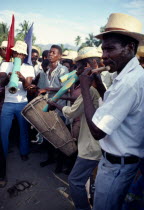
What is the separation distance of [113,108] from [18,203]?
236cm

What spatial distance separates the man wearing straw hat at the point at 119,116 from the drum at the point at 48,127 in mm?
1463

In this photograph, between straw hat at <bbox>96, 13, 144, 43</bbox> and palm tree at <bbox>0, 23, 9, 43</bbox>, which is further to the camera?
palm tree at <bbox>0, 23, 9, 43</bbox>

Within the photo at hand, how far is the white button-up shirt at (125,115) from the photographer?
1.26 metres

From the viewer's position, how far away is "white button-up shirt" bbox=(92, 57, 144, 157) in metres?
1.26

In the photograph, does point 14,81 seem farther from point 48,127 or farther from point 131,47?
point 131,47

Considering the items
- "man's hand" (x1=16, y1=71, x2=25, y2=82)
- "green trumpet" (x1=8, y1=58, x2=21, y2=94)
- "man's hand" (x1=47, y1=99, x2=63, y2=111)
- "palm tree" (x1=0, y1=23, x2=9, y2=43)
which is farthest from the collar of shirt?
"palm tree" (x1=0, y1=23, x2=9, y2=43)

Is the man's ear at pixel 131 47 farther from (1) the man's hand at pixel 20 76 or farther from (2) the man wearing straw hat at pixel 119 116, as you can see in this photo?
(1) the man's hand at pixel 20 76

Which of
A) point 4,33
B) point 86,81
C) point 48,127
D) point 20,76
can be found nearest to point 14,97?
point 20,76

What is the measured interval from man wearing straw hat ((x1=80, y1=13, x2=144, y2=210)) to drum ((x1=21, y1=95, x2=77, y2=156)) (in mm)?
1463

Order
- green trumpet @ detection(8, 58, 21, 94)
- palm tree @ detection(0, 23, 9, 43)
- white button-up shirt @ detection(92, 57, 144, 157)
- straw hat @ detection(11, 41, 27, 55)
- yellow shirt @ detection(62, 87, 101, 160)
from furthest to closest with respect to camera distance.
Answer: palm tree @ detection(0, 23, 9, 43), straw hat @ detection(11, 41, 27, 55), green trumpet @ detection(8, 58, 21, 94), yellow shirt @ detection(62, 87, 101, 160), white button-up shirt @ detection(92, 57, 144, 157)

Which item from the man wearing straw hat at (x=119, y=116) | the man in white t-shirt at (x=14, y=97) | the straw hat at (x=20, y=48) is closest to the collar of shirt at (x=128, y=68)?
the man wearing straw hat at (x=119, y=116)

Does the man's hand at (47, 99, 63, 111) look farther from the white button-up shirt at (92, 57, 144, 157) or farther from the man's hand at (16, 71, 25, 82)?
the man's hand at (16, 71, 25, 82)

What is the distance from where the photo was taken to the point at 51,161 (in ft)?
13.5

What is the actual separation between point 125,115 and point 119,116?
4 centimetres
